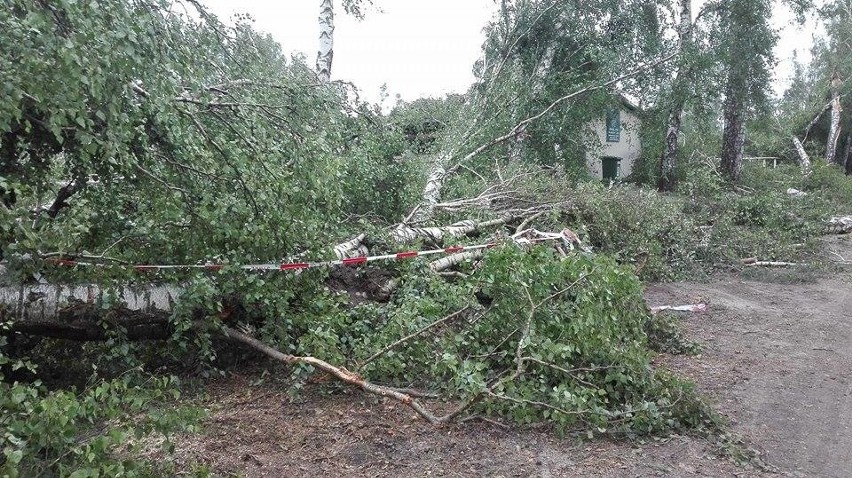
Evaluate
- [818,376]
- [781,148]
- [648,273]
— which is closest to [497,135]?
[648,273]

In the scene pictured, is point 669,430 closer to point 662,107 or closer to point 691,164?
point 662,107

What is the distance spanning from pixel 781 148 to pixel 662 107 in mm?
13289

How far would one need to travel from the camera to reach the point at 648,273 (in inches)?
355

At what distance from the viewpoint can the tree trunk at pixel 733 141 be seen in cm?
1523

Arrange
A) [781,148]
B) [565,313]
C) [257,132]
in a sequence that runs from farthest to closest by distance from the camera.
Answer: [781,148] → [565,313] → [257,132]

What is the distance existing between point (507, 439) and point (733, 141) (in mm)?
14657

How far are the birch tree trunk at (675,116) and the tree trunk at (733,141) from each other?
113 centimetres

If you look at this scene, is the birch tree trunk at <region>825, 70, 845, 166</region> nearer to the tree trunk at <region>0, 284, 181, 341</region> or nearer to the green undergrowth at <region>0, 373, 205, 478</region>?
the tree trunk at <region>0, 284, 181, 341</region>

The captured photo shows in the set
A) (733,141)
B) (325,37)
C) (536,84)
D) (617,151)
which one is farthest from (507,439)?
(617,151)

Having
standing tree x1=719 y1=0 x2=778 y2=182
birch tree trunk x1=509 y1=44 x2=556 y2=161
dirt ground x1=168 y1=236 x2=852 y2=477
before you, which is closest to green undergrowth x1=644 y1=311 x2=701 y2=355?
dirt ground x1=168 y1=236 x2=852 y2=477

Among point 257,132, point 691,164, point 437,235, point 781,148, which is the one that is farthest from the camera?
point 781,148

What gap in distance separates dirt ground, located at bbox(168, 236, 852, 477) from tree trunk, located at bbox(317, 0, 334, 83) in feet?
19.0

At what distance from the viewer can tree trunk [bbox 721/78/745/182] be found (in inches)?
600

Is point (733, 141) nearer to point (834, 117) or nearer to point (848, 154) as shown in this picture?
point (834, 117)
